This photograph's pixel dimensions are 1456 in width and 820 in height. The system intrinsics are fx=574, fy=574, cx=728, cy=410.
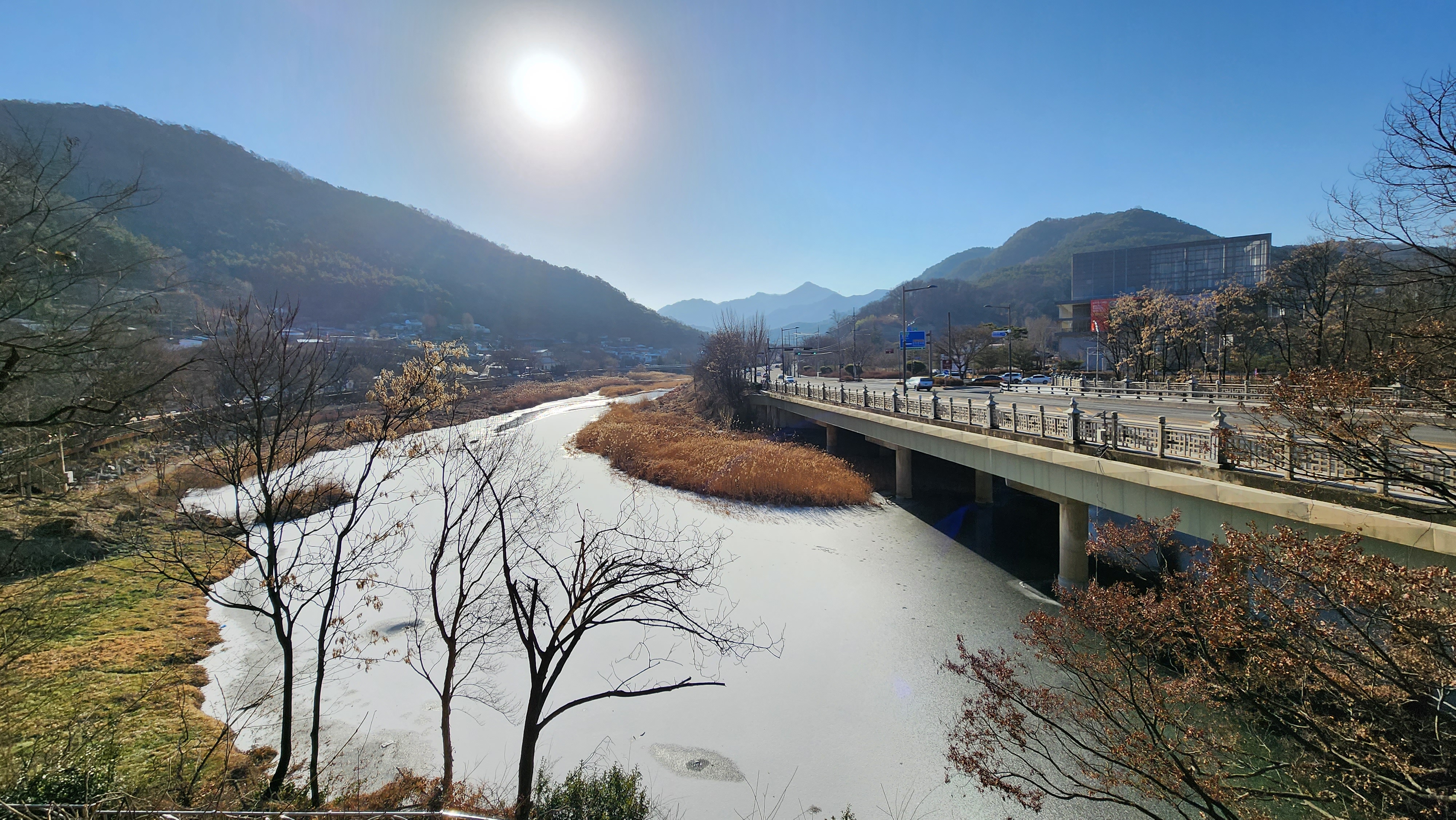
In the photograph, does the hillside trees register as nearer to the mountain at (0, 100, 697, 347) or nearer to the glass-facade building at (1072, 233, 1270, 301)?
the mountain at (0, 100, 697, 347)

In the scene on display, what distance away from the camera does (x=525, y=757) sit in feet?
22.5

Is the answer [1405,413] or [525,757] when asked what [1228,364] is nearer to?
[1405,413]

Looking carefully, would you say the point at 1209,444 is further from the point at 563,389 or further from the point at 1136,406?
the point at 563,389

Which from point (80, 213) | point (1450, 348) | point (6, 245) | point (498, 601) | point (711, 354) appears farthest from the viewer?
point (711, 354)

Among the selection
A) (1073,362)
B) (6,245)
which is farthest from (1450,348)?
(1073,362)

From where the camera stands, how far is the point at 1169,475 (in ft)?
33.9

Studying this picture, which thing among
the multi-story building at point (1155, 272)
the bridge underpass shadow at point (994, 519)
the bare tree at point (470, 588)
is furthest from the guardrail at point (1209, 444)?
the multi-story building at point (1155, 272)

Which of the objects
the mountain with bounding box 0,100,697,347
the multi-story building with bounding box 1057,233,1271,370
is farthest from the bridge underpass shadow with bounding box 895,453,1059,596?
the mountain with bounding box 0,100,697,347

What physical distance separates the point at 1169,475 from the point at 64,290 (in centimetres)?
1589

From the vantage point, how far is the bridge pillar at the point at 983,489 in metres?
23.4

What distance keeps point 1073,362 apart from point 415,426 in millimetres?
75175

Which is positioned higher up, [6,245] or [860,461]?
[6,245]

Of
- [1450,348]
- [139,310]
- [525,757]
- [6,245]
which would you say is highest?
[6,245]

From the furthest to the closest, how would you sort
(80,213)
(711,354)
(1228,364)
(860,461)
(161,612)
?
(711,354)
(1228,364)
(860,461)
(161,612)
(80,213)
